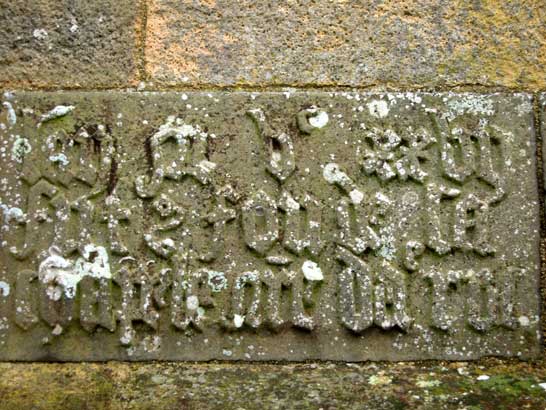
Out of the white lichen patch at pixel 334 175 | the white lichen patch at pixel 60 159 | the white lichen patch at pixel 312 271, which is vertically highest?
the white lichen patch at pixel 60 159

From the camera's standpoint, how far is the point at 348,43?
230 centimetres

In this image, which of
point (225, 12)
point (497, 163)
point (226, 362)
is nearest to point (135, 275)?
point (226, 362)

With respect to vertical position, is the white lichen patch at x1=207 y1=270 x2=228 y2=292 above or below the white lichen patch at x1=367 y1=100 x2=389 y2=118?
below

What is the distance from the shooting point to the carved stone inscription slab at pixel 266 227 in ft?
7.07

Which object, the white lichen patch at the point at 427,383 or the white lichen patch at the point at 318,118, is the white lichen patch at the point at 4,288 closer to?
the white lichen patch at the point at 318,118

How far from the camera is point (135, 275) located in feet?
7.07

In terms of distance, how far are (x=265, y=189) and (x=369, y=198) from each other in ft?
1.13

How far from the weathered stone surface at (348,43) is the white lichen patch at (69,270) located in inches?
24.8

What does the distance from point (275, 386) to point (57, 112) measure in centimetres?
115

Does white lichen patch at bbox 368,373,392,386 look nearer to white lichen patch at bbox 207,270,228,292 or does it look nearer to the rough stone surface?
the rough stone surface

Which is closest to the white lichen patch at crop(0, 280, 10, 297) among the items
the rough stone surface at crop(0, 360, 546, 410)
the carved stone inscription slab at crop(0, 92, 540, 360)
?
the carved stone inscription slab at crop(0, 92, 540, 360)

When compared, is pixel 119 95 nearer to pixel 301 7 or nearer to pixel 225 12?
pixel 225 12

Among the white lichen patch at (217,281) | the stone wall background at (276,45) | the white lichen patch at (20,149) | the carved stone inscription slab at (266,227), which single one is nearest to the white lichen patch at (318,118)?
the carved stone inscription slab at (266,227)

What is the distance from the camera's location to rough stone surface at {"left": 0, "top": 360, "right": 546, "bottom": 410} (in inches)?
77.0
